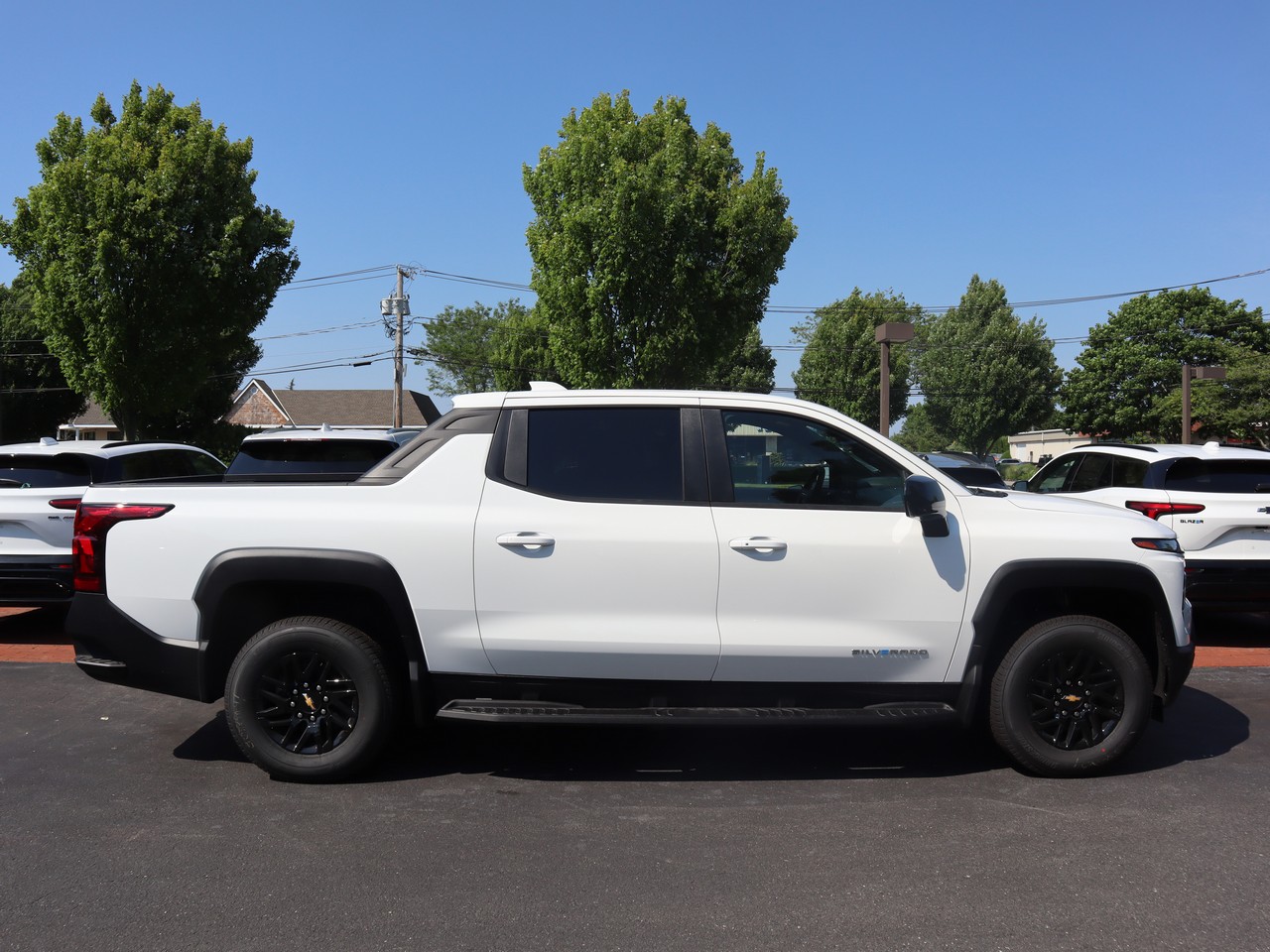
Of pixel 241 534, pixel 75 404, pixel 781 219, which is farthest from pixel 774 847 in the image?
pixel 75 404

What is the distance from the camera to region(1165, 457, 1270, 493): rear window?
27.1ft

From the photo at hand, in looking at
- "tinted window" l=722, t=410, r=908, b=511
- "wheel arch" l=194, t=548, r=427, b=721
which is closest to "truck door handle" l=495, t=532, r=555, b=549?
"wheel arch" l=194, t=548, r=427, b=721

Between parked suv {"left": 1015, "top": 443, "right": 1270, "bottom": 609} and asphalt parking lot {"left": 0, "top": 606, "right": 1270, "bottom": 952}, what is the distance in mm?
→ 2580

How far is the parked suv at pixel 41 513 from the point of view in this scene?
7.77 metres

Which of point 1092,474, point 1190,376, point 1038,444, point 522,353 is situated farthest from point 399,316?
point 1038,444

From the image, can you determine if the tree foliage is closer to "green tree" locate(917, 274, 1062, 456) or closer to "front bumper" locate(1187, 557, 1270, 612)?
"green tree" locate(917, 274, 1062, 456)

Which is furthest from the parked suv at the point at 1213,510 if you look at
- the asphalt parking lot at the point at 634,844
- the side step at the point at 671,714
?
the side step at the point at 671,714

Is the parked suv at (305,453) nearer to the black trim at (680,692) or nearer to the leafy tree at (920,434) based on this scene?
the black trim at (680,692)

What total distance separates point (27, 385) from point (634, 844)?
1708 inches

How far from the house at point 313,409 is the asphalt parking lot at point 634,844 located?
198ft

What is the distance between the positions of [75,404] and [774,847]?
4359 cm

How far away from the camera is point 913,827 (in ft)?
14.0

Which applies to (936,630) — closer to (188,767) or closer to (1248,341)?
(188,767)

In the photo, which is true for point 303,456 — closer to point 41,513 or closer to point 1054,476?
point 41,513
